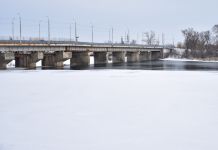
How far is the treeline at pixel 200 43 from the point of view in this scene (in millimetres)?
142100

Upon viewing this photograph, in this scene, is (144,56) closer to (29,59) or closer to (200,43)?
(200,43)

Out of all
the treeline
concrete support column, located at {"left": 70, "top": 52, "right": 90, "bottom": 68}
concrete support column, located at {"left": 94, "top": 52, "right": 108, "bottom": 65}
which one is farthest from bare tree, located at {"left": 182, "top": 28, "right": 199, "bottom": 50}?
concrete support column, located at {"left": 70, "top": 52, "right": 90, "bottom": 68}

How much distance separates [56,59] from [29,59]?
934 centimetres

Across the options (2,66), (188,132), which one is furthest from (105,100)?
(2,66)

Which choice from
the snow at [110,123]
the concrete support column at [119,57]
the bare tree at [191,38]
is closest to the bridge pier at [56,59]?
the concrete support column at [119,57]

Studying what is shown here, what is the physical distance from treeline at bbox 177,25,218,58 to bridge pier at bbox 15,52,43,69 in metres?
89.3

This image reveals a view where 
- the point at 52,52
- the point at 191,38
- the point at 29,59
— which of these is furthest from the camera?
the point at 191,38

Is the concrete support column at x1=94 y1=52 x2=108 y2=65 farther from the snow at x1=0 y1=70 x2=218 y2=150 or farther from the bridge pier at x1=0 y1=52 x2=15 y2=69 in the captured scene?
the snow at x1=0 y1=70 x2=218 y2=150

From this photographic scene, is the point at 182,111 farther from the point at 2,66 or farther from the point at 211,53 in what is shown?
the point at 211,53

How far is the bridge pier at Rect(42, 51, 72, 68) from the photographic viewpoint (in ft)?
251

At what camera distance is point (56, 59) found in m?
77.1

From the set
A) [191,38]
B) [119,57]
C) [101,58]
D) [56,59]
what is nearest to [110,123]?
[56,59]

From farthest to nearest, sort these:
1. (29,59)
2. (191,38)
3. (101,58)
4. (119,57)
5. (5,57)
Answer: (191,38) < (119,57) < (101,58) < (29,59) < (5,57)

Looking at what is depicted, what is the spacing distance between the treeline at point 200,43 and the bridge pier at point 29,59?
89.3 m
